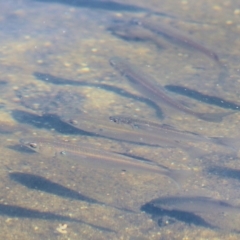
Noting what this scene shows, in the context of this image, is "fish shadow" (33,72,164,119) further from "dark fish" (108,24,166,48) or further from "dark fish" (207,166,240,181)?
"dark fish" (108,24,166,48)

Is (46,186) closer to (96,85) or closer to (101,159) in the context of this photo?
(101,159)

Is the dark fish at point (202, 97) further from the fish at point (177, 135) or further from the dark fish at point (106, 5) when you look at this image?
the dark fish at point (106, 5)

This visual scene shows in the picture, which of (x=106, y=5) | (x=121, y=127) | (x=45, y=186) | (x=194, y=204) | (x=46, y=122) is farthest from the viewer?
(x=106, y=5)

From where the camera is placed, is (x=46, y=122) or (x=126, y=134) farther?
(x=46, y=122)

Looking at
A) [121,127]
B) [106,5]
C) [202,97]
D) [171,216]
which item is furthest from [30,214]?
[106,5]

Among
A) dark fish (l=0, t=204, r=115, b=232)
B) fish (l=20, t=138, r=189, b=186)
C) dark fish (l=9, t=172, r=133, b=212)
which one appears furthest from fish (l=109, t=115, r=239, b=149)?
dark fish (l=0, t=204, r=115, b=232)

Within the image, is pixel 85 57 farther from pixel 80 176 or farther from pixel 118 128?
pixel 80 176

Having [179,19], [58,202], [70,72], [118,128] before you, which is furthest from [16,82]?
[179,19]
